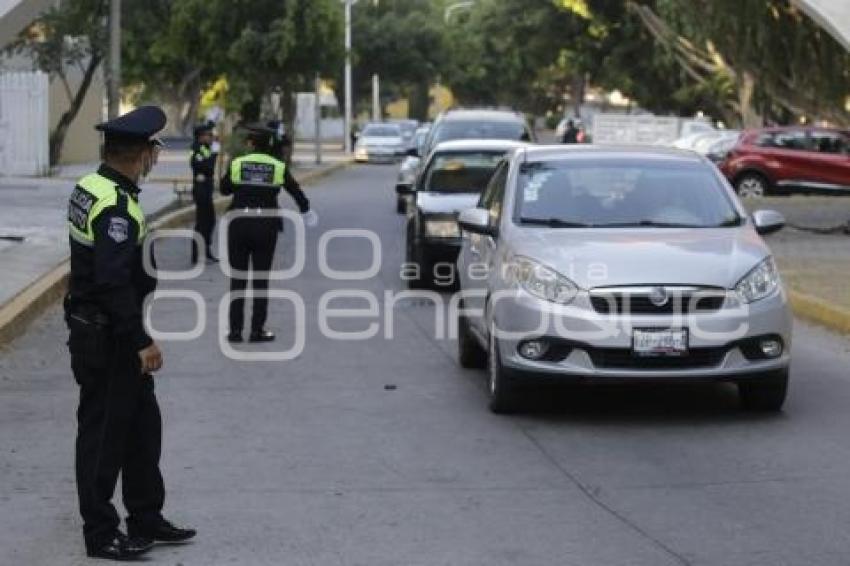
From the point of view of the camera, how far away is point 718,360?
9.30 metres

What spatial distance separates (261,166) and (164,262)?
277 inches

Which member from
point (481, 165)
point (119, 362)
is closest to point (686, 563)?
point (119, 362)

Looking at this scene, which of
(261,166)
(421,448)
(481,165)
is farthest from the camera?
(481,165)

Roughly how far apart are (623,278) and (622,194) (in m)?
1.47

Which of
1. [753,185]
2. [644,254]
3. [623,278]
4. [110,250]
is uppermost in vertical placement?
[110,250]

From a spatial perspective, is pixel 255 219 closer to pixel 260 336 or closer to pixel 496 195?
pixel 260 336

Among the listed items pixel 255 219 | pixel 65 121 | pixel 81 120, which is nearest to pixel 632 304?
pixel 255 219

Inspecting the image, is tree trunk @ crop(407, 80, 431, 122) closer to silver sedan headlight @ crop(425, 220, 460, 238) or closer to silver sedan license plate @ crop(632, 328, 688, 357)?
silver sedan headlight @ crop(425, 220, 460, 238)

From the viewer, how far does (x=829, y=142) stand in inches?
1230

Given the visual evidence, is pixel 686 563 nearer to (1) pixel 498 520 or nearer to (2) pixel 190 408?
(1) pixel 498 520

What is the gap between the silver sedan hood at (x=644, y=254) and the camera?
30.2 feet

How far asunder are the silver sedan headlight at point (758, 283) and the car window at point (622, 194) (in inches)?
27.3

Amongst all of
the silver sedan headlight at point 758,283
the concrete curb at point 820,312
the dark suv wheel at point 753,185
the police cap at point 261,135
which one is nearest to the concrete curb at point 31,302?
the police cap at point 261,135

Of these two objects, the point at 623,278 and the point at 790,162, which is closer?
the point at 623,278
